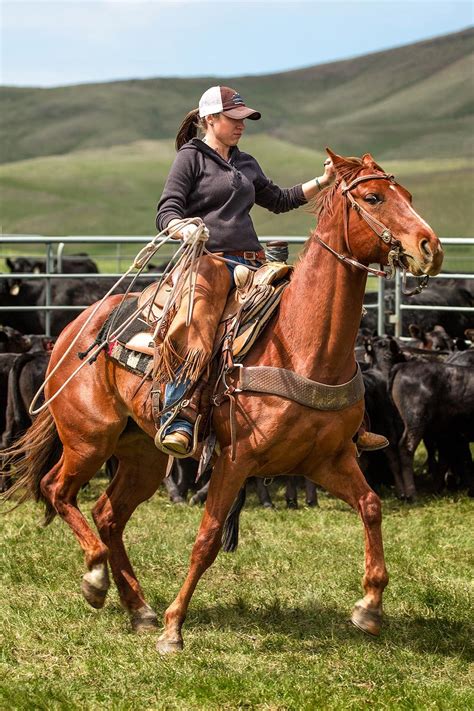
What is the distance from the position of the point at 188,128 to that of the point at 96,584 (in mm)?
2448

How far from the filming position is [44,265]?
2006 cm

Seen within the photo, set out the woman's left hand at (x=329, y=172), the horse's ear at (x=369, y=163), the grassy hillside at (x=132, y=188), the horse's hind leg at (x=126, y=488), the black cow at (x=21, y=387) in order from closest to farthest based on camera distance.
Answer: the horse's ear at (x=369, y=163) < the woman's left hand at (x=329, y=172) < the horse's hind leg at (x=126, y=488) < the black cow at (x=21, y=387) < the grassy hillside at (x=132, y=188)

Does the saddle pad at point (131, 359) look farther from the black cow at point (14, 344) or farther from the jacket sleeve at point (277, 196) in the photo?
the black cow at point (14, 344)

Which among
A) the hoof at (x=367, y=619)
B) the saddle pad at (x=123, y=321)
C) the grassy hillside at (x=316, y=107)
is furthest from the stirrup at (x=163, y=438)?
the grassy hillside at (x=316, y=107)

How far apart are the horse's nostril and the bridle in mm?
111

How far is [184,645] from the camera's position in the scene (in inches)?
220

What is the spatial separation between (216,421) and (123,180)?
245ft

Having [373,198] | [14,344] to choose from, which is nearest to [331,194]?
[373,198]

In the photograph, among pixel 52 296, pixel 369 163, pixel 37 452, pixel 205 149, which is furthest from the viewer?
pixel 52 296

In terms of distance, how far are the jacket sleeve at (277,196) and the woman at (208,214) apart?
0.22 ft

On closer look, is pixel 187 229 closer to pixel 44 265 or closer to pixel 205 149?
pixel 205 149

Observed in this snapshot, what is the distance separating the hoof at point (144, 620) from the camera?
19.6 feet

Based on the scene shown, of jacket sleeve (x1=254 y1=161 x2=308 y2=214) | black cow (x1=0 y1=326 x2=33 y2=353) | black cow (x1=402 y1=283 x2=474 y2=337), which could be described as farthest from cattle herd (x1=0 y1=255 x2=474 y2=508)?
black cow (x1=402 y1=283 x2=474 y2=337)

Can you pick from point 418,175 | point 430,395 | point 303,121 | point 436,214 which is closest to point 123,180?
point 418,175
